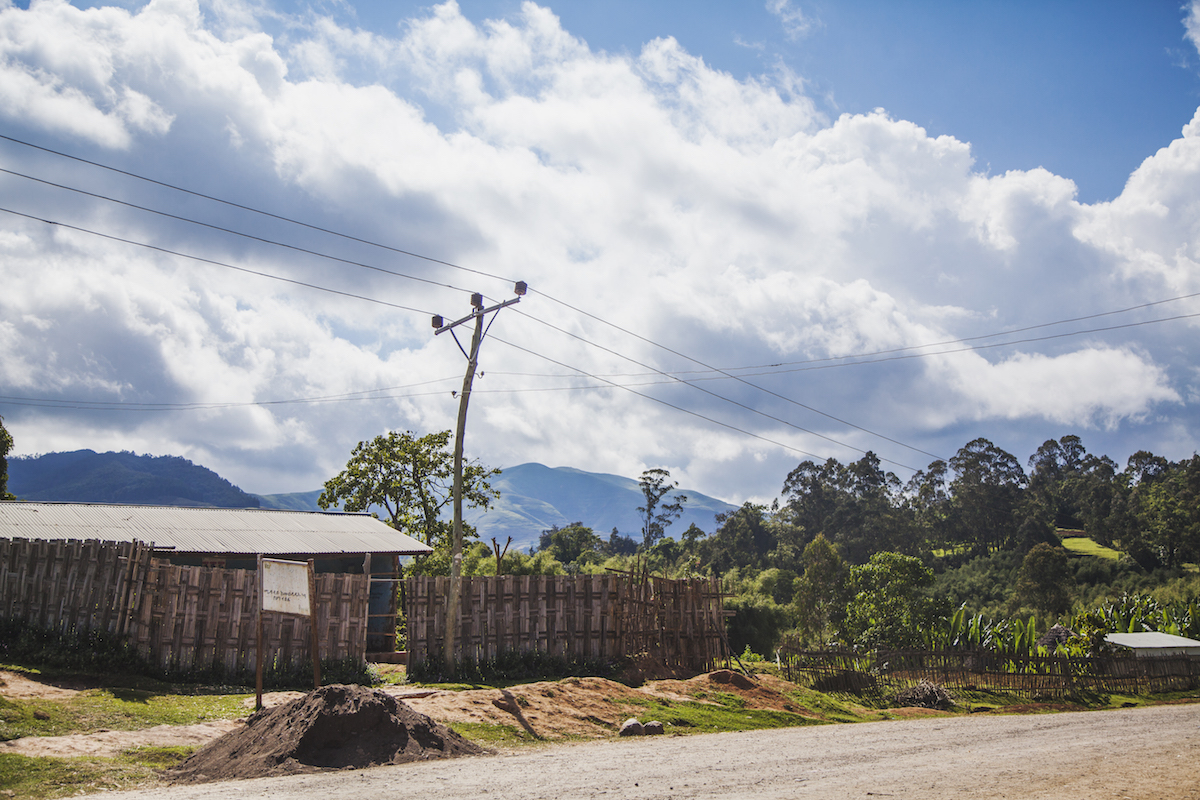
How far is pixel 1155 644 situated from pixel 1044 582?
130ft

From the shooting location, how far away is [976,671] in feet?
81.7

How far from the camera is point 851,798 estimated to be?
902 cm

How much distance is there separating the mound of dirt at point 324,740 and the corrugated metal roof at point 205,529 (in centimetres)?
1459

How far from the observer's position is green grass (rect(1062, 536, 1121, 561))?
8272cm

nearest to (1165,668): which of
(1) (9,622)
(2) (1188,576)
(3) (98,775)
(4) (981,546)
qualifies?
(3) (98,775)

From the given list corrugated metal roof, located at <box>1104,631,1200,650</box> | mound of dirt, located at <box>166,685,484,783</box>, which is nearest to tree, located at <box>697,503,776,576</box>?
corrugated metal roof, located at <box>1104,631,1200,650</box>

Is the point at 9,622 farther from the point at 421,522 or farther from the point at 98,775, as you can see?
the point at 421,522

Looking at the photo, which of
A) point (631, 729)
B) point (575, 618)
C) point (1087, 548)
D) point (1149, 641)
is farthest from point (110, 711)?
point (1087, 548)

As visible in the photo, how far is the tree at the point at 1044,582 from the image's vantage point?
65812mm

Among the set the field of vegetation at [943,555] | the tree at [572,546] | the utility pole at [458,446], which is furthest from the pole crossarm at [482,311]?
the tree at [572,546]

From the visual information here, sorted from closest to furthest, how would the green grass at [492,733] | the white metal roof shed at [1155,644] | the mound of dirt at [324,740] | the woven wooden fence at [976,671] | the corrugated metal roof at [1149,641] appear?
the mound of dirt at [324,740] < the green grass at [492,733] < the woven wooden fence at [976,671] < the white metal roof shed at [1155,644] < the corrugated metal roof at [1149,641]

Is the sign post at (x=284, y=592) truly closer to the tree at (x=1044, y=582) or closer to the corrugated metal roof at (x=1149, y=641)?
the corrugated metal roof at (x=1149, y=641)

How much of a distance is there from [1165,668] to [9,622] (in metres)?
36.8

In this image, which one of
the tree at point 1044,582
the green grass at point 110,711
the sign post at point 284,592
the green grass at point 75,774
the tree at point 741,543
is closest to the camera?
the green grass at point 75,774
